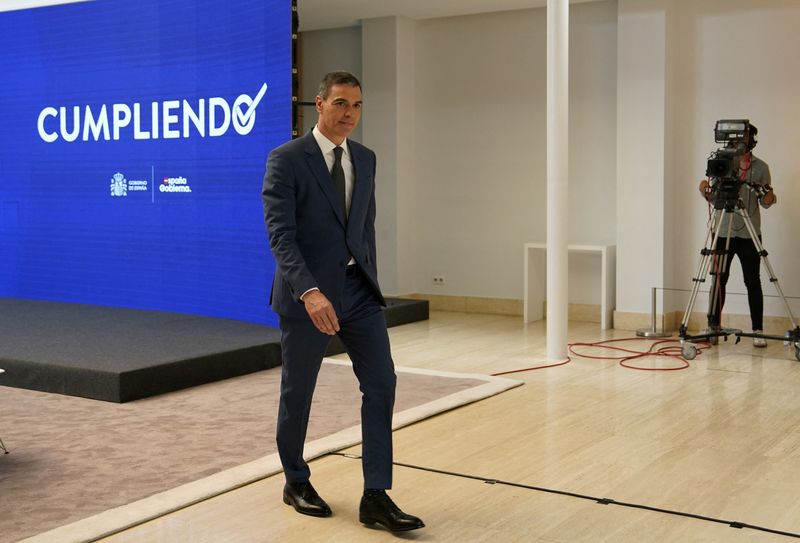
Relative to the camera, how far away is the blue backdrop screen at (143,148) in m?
7.16

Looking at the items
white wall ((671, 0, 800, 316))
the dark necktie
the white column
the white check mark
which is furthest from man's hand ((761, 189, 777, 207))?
the dark necktie

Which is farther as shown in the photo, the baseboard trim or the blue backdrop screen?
the baseboard trim

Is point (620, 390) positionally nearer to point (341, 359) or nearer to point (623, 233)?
point (341, 359)

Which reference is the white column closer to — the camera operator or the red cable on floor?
the red cable on floor

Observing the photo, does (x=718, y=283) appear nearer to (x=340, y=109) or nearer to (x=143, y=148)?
(x=143, y=148)

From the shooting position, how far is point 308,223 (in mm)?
3240

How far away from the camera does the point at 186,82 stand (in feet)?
24.7

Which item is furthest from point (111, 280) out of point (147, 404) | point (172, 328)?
point (147, 404)

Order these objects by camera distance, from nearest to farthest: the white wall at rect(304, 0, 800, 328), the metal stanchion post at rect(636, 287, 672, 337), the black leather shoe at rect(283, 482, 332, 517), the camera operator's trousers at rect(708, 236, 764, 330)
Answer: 1. the black leather shoe at rect(283, 482, 332, 517)
2. the camera operator's trousers at rect(708, 236, 764, 330)
3. the metal stanchion post at rect(636, 287, 672, 337)
4. the white wall at rect(304, 0, 800, 328)

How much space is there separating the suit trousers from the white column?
3490 millimetres

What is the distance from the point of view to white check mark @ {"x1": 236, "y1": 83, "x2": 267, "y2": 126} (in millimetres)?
7023

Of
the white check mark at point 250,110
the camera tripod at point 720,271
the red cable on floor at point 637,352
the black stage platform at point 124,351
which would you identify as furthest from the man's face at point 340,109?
the camera tripod at point 720,271

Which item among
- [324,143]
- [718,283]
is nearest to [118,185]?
[718,283]

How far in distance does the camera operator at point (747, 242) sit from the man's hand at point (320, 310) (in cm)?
471
